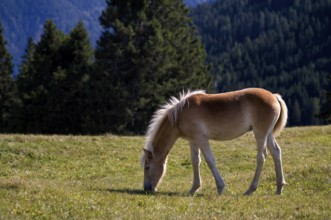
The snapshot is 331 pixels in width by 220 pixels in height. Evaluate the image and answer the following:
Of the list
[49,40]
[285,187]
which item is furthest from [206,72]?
[285,187]

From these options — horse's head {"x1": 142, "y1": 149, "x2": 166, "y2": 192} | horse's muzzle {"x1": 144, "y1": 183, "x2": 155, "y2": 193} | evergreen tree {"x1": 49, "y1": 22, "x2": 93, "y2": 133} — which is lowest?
horse's muzzle {"x1": 144, "y1": 183, "x2": 155, "y2": 193}

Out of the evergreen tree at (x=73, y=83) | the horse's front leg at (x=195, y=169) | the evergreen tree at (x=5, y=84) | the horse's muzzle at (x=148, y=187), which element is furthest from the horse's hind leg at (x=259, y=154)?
the evergreen tree at (x=5, y=84)

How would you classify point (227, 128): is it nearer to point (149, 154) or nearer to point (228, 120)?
point (228, 120)

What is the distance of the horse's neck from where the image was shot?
38.9 feet

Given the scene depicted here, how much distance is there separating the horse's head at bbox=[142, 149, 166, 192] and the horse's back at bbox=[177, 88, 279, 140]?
1073mm

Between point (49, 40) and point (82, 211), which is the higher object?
point (49, 40)

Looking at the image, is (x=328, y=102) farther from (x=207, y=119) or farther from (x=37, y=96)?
(x=207, y=119)

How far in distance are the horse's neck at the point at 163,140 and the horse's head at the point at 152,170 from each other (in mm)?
129

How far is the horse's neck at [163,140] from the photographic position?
11.8 m

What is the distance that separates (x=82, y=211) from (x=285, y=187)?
5936 mm

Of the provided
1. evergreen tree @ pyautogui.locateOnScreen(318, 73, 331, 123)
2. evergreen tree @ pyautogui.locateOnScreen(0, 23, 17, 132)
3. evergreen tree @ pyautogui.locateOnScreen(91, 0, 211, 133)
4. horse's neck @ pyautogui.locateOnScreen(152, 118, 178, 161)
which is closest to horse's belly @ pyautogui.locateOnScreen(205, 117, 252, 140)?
horse's neck @ pyautogui.locateOnScreen(152, 118, 178, 161)

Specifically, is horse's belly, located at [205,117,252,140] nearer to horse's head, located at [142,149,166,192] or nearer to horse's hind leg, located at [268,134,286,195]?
horse's hind leg, located at [268,134,286,195]

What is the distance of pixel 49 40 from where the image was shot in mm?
A: 45625

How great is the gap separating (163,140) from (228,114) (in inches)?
67.7
